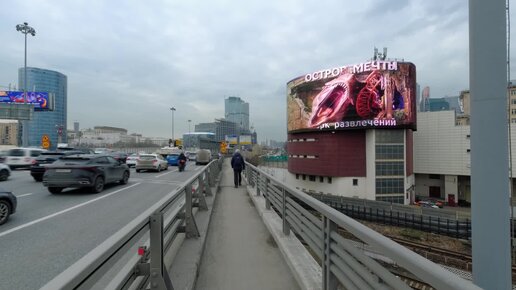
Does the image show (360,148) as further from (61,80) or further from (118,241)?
(61,80)

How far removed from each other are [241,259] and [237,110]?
13621 centimetres

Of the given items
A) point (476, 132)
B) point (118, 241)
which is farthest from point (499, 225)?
point (118, 241)

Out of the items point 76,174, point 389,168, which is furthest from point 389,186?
point 76,174

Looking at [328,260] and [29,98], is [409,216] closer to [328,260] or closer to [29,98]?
[328,260]

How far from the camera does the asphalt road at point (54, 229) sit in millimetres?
4566

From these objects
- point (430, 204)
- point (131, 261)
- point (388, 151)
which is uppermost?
point (388, 151)

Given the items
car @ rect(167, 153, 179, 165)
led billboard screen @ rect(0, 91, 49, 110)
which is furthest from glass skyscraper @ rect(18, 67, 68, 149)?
car @ rect(167, 153, 179, 165)

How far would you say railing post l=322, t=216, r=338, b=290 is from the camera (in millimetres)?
3271

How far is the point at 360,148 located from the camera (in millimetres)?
49562

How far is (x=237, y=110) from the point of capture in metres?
140

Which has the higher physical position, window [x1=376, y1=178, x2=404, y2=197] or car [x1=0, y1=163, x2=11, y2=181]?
car [x1=0, y1=163, x2=11, y2=181]

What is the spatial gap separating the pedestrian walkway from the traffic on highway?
2234 mm

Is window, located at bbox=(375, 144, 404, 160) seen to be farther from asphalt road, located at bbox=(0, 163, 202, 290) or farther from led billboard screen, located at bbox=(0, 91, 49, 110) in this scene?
led billboard screen, located at bbox=(0, 91, 49, 110)

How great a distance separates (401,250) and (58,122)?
7710cm
